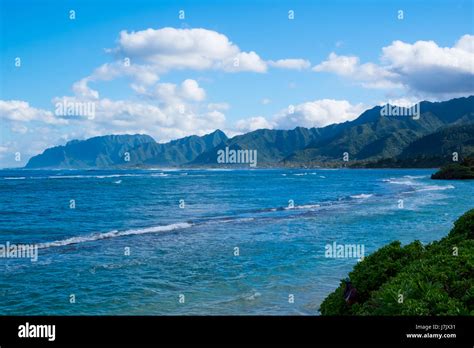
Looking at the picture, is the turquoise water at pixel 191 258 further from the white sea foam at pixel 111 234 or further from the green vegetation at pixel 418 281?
the green vegetation at pixel 418 281

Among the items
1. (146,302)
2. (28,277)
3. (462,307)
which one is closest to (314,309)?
(146,302)

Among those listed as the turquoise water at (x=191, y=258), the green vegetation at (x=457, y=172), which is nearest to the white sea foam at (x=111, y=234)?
the turquoise water at (x=191, y=258)

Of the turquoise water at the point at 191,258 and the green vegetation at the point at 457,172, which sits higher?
the green vegetation at the point at 457,172

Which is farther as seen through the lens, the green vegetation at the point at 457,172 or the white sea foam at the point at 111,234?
the green vegetation at the point at 457,172

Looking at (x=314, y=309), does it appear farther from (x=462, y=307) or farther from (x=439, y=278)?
(x=462, y=307)

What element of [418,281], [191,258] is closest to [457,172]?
[191,258]

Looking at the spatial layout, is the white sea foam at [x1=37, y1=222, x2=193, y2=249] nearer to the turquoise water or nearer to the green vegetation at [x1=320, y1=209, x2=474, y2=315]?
the turquoise water

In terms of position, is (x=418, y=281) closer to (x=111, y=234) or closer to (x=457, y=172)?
(x=111, y=234)
